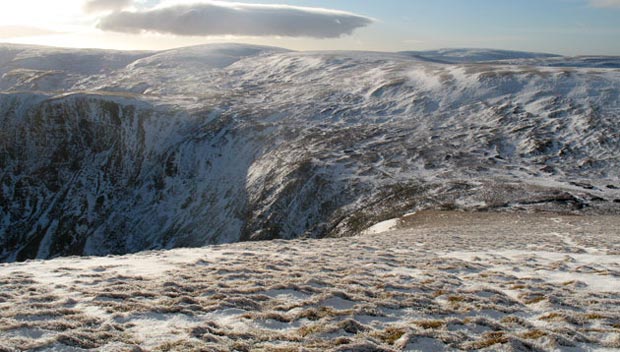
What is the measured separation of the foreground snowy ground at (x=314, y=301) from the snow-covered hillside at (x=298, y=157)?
24721 mm

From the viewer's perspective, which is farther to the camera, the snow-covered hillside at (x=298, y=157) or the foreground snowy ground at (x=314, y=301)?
the snow-covered hillside at (x=298, y=157)

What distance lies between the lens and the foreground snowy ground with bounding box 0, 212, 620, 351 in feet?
26.9

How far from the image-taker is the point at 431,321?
9.49 metres

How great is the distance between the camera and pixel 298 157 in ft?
187

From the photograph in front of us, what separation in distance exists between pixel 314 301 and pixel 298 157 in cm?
4673

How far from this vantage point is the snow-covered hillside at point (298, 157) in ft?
151

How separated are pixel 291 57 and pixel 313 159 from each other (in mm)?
88040

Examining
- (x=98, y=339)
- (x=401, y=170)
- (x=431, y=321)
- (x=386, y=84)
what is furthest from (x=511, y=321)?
(x=386, y=84)

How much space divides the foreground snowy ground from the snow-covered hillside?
24721mm

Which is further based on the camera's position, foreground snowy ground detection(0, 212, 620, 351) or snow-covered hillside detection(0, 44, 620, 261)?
snow-covered hillside detection(0, 44, 620, 261)

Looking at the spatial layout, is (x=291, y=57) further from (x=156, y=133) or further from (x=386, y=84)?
(x=156, y=133)

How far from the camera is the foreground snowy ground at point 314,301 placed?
8.21 m

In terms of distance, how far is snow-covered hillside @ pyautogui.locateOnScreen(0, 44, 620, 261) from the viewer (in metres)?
46.0

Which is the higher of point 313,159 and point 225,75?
→ point 225,75
